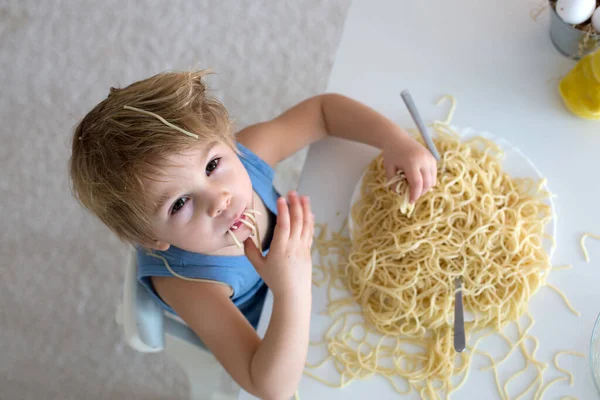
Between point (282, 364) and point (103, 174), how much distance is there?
1.08 ft

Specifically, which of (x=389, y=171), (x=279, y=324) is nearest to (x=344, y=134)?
(x=389, y=171)

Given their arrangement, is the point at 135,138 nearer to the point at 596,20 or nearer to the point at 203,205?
the point at 203,205

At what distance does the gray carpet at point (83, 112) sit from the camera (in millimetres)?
1524

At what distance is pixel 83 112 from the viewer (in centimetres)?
177

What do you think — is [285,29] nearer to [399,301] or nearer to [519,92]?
[519,92]

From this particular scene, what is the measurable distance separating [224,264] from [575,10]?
612 millimetres

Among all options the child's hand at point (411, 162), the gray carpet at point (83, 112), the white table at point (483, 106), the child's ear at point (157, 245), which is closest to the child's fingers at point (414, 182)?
the child's hand at point (411, 162)

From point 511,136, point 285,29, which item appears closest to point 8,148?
point 285,29

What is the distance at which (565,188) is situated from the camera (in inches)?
32.3

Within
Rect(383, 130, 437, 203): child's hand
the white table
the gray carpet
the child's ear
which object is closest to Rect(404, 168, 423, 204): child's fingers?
Rect(383, 130, 437, 203): child's hand

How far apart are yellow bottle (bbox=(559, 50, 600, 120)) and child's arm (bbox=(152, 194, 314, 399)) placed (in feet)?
1.39

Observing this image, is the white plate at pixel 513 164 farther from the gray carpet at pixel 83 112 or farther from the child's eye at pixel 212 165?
the gray carpet at pixel 83 112

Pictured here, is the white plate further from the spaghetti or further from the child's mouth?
the child's mouth

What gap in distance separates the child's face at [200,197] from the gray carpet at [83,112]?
827 millimetres
